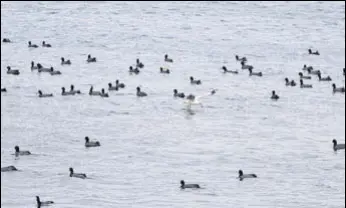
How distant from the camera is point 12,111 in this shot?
53.4 meters

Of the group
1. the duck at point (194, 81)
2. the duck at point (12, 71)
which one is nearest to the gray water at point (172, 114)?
the duck at point (12, 71)

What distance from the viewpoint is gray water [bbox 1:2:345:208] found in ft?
138

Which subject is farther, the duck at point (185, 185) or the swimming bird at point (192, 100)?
the swimming bird at point (192, 100)

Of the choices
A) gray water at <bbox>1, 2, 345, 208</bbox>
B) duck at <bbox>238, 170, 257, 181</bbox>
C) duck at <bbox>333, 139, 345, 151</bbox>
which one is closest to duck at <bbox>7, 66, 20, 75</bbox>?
gray water at <bbox>1, 2, 345, 208</bbox>

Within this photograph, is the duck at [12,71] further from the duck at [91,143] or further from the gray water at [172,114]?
the duck at [91,143]

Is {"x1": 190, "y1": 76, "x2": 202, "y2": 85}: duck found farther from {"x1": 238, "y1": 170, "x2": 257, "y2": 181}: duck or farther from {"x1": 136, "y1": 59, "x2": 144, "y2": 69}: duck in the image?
{"x1": 238, "y1": 170, "x2": 257, "y2": 181}: duck

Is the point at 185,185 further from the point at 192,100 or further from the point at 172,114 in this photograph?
the point at 192,100

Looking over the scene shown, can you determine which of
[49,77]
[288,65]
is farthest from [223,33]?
[49,77]

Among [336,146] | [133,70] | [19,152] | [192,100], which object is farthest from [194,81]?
[19,152]

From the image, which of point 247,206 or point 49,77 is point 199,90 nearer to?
point 49,77

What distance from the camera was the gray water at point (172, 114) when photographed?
138ft

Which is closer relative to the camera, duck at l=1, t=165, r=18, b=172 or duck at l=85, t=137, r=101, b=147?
duck at l=1, t=165, r=18, b=172

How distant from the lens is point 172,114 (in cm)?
5384

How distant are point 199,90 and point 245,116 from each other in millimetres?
6273
